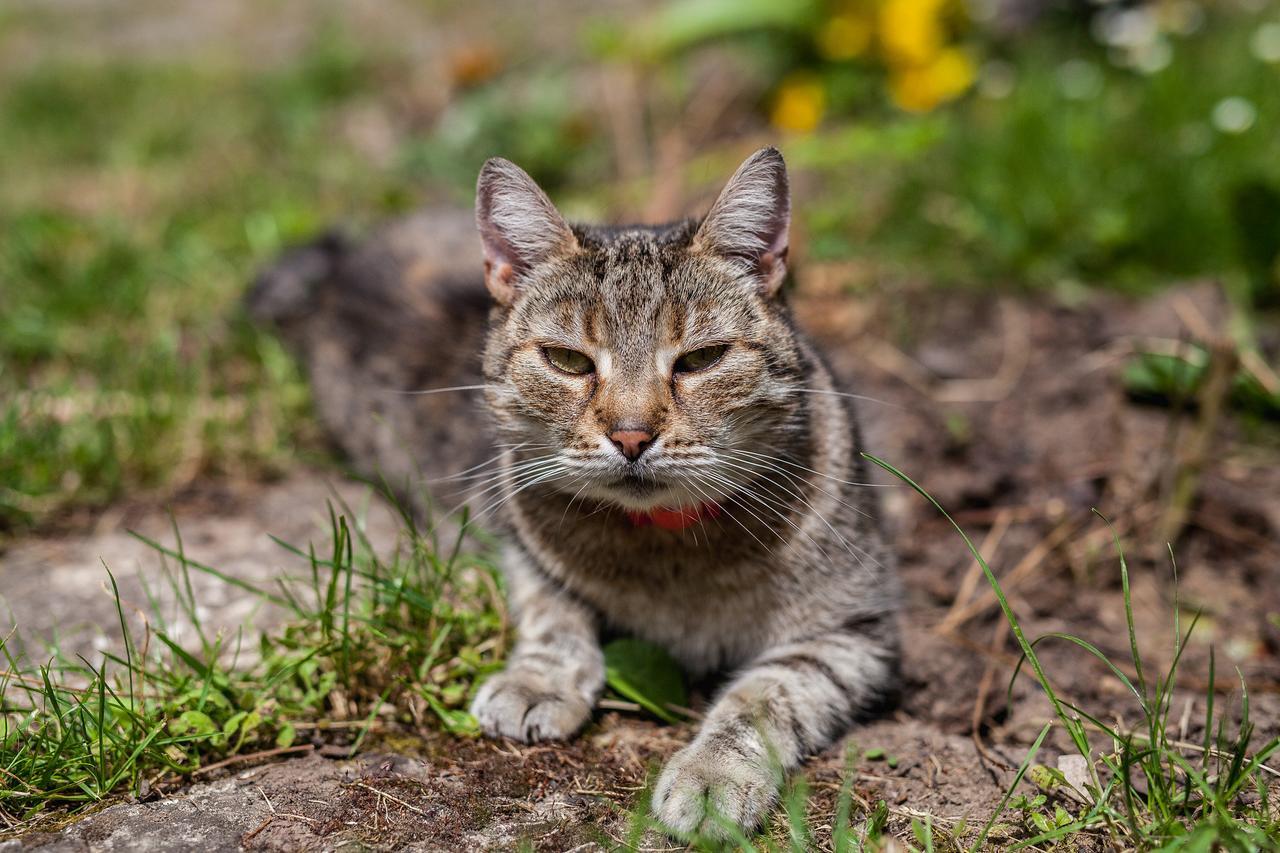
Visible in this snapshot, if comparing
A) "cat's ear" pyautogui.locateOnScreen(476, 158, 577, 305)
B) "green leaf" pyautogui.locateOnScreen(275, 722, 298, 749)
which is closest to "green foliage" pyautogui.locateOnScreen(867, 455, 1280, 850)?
"cat's ear" pyautogui.locateOnScreen(476, 158, 577, 305)

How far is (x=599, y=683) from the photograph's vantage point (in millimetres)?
2500

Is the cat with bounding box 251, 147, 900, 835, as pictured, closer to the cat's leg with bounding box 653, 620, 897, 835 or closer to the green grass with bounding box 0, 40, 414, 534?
the cat's leg with bounding box 653, 620, 897, 835

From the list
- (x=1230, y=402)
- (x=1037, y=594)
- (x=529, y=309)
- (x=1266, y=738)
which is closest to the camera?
(x=1266, y=738)

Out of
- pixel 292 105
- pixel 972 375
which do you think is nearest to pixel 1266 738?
pixel 972 375

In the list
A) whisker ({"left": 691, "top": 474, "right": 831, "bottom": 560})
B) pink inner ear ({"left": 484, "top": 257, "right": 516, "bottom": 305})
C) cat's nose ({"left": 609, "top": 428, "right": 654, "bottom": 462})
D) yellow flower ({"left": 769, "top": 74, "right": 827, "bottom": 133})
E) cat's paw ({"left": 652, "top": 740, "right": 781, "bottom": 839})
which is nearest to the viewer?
cat's paw ({"left": 652, "top": 740, "right": 781, "bottom": 839})

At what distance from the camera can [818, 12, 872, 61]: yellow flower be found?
5789mm

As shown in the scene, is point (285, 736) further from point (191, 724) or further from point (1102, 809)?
point (1102, 809)

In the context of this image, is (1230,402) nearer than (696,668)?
No

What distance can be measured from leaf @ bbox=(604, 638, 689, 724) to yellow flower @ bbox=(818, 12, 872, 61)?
14.2 feet

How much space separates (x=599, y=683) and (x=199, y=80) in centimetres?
601

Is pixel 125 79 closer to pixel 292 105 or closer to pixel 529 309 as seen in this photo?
pixel 292 105


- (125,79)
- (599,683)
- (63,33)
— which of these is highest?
(63,33)

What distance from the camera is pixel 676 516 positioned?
239 centimetres

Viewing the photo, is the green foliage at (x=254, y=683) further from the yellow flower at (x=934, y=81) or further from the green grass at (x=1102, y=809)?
the yellow flower at (x=934, y=81)
